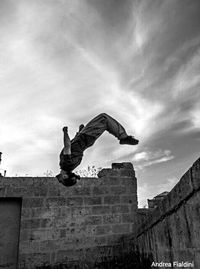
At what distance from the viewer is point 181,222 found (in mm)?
2318

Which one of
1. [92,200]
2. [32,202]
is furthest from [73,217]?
[32,202]

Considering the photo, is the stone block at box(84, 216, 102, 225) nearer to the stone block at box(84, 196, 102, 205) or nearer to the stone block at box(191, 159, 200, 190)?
the stone block at box(84, 196, 102, 205)

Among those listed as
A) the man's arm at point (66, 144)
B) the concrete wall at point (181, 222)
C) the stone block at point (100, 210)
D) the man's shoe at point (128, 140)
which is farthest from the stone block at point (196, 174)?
the stone block at point (100, 210)

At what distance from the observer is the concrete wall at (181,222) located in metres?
1.97

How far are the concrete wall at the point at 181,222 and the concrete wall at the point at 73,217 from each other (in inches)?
109

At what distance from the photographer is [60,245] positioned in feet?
18.7

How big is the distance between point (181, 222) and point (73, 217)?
4049 millimetres

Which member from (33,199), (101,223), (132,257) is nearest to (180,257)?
(132,257)

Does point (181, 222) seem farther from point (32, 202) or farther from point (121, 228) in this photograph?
point (32, 202)

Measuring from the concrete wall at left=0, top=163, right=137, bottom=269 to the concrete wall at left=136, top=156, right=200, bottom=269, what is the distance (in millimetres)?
2771

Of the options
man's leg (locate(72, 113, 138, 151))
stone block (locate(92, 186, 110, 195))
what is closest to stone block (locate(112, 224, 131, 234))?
stone block (locate(92, 186, 110, 195))

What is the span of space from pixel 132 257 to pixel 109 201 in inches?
55.9

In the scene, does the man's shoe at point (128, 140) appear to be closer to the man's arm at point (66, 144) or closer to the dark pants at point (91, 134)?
the dark pants at point (91, 134)

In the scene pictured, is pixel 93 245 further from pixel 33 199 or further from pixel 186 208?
pixel 186 208
